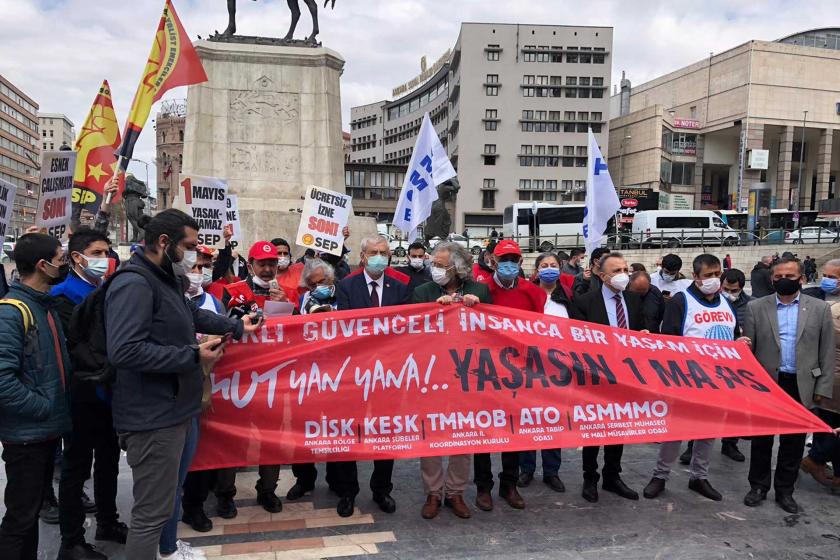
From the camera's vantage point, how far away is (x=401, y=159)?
85250 mm

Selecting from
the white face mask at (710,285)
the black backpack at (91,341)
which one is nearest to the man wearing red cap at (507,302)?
the white face mask at (710,285)

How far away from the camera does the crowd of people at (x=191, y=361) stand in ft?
10.3

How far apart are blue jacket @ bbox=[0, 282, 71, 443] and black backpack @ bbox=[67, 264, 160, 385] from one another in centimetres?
16

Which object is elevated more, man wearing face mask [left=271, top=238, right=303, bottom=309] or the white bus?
the white bus

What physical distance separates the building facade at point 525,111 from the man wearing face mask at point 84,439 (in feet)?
187

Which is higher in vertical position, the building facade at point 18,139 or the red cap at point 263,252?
the building facade at point 18,139

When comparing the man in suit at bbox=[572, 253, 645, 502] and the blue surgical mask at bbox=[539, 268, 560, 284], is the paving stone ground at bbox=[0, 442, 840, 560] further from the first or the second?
the blue surgical mask at bbox=[539, 268, 560, 284]

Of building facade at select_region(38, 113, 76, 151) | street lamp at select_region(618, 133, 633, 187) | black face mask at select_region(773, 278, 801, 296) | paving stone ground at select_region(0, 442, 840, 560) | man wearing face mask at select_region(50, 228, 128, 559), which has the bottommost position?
paving stone ground at select_region(0, 442, 840, 560)

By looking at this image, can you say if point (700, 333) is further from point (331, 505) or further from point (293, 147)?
point (293, 147)

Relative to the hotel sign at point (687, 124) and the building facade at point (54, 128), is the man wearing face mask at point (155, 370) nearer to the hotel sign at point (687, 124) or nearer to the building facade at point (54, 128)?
the hotel sign at point (687, 124)

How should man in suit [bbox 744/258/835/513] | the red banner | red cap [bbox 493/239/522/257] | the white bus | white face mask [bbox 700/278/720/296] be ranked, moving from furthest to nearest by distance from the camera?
the white bus < white face mask [bbox 700/278/720/296] < red cap [bbox 493/239/522/257] < man in suit [bbox 744/258/835/513] < the red banner

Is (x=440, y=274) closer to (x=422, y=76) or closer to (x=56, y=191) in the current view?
(x=56, y=191)

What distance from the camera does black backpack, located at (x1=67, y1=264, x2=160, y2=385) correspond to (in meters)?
3.22

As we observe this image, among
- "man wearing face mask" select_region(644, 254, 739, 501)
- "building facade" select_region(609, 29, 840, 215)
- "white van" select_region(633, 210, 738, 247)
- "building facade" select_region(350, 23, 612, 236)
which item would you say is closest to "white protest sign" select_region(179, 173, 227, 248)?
"man wearing face mask" select_region(644, 254, 739, 501)
